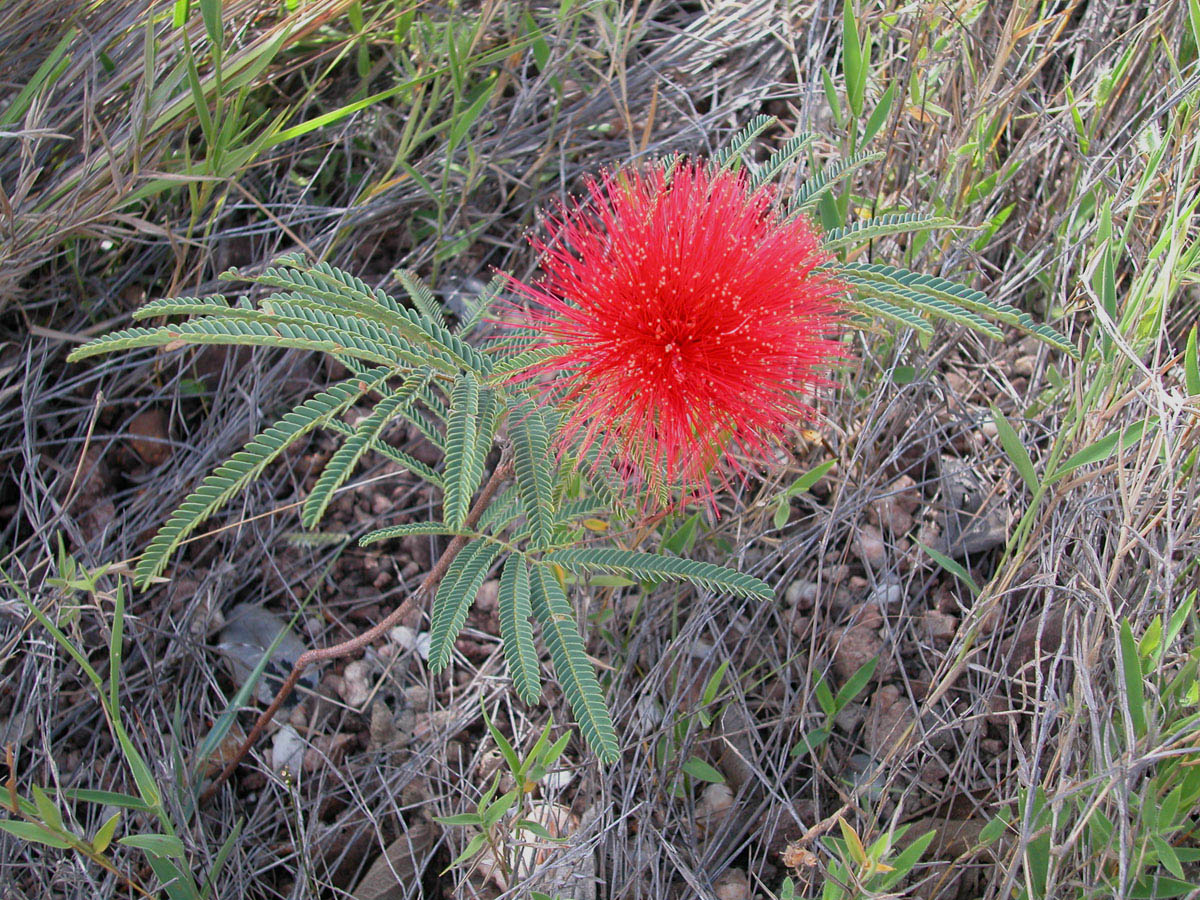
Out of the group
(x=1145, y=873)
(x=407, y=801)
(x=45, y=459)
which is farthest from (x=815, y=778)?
(x=45, y=459)

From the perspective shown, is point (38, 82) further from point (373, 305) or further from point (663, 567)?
point (663, 567)

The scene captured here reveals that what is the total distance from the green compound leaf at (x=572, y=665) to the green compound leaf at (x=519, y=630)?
3 centimetres

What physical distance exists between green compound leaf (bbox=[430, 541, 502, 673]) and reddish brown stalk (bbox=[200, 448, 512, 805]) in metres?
0.05

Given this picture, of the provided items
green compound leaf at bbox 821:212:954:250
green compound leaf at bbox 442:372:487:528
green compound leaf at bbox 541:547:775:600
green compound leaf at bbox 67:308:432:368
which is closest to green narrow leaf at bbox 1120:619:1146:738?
green compound leaf at bbox 541:547:775:600

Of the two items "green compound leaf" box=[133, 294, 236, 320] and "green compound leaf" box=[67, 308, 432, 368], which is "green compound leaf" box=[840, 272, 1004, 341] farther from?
"green compound leaf" box=[133, 294, 236, 320]

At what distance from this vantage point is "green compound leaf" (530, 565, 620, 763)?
4.75 ft

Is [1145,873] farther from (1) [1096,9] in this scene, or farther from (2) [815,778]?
(1) [1096,9]

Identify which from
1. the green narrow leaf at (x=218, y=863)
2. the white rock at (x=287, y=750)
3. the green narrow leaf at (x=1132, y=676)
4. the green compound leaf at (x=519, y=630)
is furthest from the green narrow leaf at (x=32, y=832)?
the green narrow leaf at (x=1132, y=676)

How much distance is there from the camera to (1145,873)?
1.43 meters

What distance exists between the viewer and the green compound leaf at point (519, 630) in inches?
58.2

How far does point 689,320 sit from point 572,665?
1.97 ft

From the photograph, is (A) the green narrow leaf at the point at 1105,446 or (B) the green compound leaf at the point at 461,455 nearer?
(B) the green compound leaf at the point at 461,455

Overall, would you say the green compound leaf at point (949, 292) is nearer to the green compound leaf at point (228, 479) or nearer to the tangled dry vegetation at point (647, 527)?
the tangled dry vegetation at point (647, 527)

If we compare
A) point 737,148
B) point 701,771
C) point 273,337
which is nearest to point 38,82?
point 273,337
